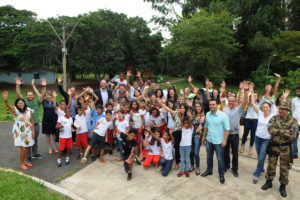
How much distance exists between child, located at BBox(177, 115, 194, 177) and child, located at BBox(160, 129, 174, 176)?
0.28 metres

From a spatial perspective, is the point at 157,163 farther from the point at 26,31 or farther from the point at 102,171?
the point at 26,31

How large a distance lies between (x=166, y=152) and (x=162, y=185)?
832 millimetres

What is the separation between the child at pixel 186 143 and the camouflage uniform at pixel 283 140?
1.66 m

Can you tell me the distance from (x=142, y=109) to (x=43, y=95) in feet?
9.08

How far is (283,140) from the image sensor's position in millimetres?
4074

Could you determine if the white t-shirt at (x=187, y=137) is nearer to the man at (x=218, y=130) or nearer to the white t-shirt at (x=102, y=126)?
the man at (x=218, y=130)

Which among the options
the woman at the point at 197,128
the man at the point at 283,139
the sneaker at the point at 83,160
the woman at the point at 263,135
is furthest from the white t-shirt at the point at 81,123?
the man at the point at 283,139

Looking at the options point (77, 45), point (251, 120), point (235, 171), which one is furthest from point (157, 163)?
point (77, 45)

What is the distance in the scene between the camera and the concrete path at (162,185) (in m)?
4.23

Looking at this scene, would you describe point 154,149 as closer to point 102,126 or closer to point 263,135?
point 102,126

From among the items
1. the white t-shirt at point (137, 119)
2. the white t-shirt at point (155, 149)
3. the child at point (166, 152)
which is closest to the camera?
the child at point (166, 152)

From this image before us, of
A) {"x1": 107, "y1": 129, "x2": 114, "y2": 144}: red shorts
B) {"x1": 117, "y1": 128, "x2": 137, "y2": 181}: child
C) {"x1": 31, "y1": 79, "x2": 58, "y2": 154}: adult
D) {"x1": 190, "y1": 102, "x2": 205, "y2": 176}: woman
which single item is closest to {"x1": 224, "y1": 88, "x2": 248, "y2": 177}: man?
{"x1": 190, "y1": 102, "x2": 205, "y2": 176}: woman

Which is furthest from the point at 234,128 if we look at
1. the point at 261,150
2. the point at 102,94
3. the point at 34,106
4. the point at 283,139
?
the point at 34,106

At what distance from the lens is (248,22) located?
2944cm
